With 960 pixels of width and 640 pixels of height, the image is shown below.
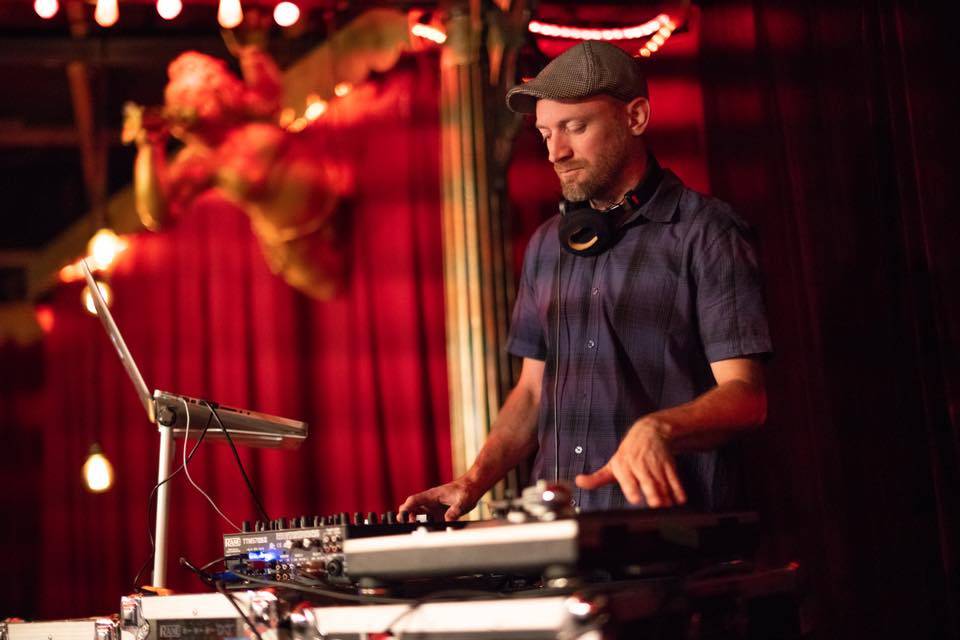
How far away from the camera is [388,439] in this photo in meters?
4.36

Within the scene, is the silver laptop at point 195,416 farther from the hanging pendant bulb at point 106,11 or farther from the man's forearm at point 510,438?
the hanging pendant bulb at point 106,11

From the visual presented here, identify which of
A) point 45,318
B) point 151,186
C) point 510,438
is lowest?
point 510,438

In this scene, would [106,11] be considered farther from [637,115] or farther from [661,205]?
[661,205]

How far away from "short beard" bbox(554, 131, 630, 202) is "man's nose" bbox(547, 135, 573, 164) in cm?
2

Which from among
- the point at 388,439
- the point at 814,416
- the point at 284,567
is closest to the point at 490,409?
the point at 388,439

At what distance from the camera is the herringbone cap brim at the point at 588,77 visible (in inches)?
73.4

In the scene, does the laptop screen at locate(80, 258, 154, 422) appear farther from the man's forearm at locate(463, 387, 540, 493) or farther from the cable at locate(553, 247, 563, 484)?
the cable at locate(553, 247, 563, 484)

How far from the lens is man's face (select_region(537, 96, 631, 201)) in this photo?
1888 millimetres

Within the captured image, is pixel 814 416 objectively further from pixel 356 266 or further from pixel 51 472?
pixel 51 472

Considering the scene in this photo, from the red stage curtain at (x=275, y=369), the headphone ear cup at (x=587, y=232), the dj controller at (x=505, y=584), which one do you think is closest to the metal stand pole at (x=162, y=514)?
the dj controller at (x=505, y=584)

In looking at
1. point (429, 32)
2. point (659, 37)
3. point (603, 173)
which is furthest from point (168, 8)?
point (603, 173)

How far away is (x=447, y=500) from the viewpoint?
5.98ft

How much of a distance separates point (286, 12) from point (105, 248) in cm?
134

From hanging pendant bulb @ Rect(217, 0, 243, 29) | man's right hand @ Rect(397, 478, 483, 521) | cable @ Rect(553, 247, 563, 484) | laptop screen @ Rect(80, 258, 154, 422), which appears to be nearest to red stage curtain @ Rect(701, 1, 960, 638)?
cable @ Rect(553, 247, 563, 484)
